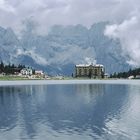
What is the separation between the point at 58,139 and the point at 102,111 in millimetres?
34913

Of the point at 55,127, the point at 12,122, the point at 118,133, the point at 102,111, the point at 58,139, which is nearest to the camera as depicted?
the point at 58,139

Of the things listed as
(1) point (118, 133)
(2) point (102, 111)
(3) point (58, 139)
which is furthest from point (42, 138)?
(2) point (102, 111)

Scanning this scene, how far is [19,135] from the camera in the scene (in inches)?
2320

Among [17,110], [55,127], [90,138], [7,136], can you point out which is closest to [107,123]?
[55,127]

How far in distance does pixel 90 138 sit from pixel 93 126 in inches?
406

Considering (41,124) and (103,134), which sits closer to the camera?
(103,134)

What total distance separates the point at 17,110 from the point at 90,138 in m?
39.2

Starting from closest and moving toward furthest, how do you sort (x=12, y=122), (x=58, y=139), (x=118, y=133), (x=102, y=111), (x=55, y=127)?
(x=58, y=139) → (x=118, y=133) → (x=55, y=127) → (x=12, y=122) → (x=102, y=111)

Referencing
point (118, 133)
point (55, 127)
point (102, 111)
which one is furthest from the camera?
point (102, 111)

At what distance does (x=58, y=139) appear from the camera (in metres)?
55.8

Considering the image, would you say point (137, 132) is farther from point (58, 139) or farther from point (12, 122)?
point (12, 122)

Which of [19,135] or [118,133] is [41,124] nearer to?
[19,135]

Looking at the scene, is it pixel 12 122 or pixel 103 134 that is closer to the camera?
pixel 103 134

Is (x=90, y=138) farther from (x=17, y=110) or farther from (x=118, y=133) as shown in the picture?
(x=17, y=110)
